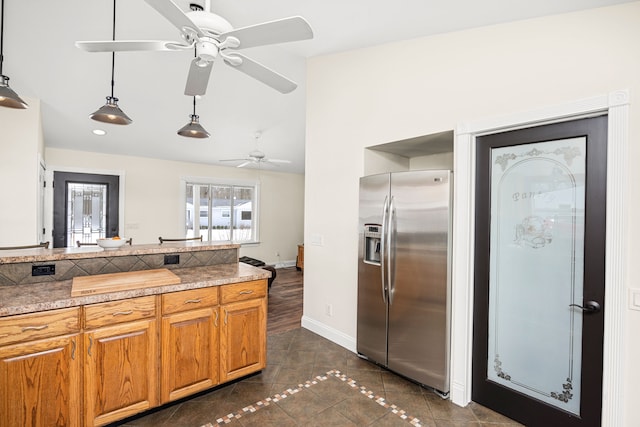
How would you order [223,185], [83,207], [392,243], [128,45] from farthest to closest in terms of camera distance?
[223,185], [83,207], [392,243], [128,45]

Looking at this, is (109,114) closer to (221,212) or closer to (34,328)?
(34,328)

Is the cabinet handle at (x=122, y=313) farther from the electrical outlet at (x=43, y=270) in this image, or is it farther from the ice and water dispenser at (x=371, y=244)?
the ice and water dispenser at (x=371, y=244)

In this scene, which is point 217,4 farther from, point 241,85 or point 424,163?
point 424,163

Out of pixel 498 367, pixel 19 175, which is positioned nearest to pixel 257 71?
pixel 498 367

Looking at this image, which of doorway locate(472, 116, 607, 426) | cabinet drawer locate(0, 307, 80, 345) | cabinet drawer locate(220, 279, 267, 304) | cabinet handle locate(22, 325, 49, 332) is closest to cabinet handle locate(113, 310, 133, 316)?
cabinet drawer locate(0, 307, 80, 345)

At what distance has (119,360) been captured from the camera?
6.41 feet

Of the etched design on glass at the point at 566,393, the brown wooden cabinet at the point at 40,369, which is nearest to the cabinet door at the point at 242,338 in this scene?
the brown wooden cabinet at the point at 40,369

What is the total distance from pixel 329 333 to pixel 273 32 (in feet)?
9.74

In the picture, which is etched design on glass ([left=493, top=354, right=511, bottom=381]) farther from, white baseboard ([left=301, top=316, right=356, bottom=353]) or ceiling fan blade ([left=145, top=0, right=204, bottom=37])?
ceiling fan blade ([left=145, top=0, right=204, bottom=37])

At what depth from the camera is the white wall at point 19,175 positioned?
141 inches

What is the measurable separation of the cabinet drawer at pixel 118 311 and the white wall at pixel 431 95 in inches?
74.9

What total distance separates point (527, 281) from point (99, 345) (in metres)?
2.80

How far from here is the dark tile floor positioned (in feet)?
6.88

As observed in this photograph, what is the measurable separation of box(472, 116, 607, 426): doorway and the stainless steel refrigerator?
0.25 metres
